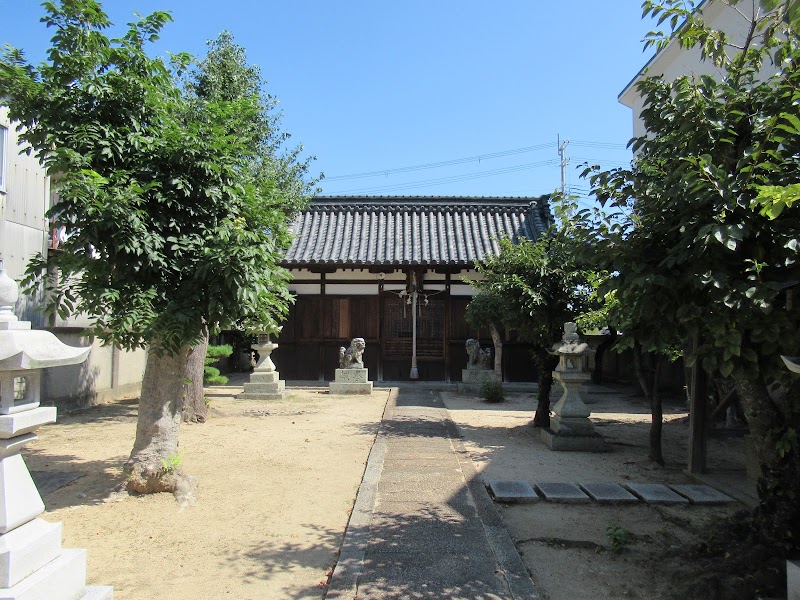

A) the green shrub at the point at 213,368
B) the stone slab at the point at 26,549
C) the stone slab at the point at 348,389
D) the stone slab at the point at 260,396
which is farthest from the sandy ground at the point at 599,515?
the green shrub at the point at 213,368

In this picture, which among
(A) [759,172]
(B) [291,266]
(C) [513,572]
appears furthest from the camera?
(B) [291,266]

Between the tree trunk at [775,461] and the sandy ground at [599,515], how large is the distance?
2.38 ft

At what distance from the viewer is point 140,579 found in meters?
3.64

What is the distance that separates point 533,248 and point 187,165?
6.08m

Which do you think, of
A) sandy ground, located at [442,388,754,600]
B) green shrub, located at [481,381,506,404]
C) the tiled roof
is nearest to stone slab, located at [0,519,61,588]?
sandy ground, located at [442,388,754,600]

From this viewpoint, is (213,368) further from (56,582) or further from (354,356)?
(56,582)

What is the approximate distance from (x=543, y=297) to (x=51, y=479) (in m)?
7.19

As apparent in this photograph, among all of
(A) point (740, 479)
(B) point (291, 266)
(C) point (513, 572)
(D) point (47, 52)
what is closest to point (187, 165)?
(D) point (47, 52)

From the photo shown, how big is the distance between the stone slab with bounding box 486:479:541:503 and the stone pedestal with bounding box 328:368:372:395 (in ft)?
25.5

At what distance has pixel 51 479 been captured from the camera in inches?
231

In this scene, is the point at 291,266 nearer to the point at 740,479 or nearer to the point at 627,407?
the point at 627,407

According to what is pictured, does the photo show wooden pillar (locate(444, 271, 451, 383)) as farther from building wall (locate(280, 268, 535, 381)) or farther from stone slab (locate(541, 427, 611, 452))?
stone slab (locate(541, 427, 611, 452))

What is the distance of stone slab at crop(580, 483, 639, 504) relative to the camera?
540cm

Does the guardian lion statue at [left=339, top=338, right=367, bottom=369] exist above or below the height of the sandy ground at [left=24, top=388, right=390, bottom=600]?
above
